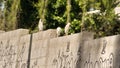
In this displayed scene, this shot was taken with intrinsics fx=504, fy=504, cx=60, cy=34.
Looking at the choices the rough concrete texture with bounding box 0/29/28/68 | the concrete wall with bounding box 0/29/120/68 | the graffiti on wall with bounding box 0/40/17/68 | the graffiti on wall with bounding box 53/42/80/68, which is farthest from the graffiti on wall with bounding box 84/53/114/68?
the graffiti on wall with bounding box 0/40/17/68

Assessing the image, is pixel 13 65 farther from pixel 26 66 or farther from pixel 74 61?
pixel 74 61

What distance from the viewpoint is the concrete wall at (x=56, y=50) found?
11.3m

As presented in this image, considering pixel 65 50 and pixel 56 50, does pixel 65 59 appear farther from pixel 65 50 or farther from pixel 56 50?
pixel 56 50

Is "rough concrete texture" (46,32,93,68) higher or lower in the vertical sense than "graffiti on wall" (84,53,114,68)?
higher

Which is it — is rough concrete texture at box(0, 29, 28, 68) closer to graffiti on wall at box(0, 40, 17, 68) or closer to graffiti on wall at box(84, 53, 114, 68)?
graffiti on wall at box(0, 40, 17, 68)

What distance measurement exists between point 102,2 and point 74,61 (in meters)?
6.98

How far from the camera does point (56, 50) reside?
13070 millimetres

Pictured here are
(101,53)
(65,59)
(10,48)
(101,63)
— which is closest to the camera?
(101,63)

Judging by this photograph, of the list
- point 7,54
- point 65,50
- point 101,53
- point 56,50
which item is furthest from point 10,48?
point 101,53

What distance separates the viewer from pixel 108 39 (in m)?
11.3

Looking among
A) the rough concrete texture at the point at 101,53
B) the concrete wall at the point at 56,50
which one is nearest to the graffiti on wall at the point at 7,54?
the concrete wall at the point at 56,50

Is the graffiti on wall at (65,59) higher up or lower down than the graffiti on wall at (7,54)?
lower down

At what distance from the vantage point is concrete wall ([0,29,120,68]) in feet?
37.1

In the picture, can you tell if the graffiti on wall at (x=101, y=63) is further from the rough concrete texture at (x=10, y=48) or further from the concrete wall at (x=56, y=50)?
the rough concrete texture at (x=10, y=48)
